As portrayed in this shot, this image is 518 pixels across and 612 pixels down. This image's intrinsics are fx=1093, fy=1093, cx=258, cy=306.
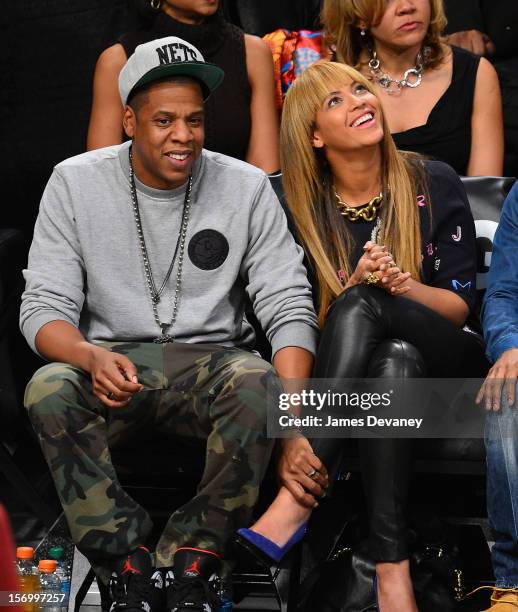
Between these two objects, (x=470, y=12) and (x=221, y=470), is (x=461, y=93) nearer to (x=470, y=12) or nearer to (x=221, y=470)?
(x=470, y=12)

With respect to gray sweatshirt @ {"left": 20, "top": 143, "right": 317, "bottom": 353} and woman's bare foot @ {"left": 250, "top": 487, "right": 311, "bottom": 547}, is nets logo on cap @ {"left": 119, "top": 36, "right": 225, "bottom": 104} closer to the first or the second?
gray sweatshirt @ {"left": 20, "top": 143, "right": 317, "bottom": 353}

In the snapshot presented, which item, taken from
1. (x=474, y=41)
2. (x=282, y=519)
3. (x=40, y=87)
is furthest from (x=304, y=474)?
(x=40, y=87)

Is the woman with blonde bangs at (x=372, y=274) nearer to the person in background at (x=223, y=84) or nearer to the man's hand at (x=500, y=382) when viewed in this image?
the man's hand at (x=500, y=382)

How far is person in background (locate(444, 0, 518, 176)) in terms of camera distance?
3.33 m

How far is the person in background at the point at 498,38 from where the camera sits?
3.33m

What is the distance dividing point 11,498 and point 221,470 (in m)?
1.12

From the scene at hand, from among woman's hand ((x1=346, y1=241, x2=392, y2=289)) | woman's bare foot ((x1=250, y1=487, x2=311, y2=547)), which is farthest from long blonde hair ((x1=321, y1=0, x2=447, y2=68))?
woman's bare foot ((x1=250, y1=487, x2=311, y2=547))

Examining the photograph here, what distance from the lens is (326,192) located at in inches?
109

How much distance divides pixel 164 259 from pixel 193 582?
80 centimetres

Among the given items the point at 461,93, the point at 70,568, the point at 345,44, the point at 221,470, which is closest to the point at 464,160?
the point at 461,93

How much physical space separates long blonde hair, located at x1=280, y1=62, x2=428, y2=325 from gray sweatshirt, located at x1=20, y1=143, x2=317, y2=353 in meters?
0.07

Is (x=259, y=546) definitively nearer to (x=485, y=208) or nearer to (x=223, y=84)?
(x=485, y=208)

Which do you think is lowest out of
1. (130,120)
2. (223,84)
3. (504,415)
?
(504,415)

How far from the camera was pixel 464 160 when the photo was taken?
3.19 meters
